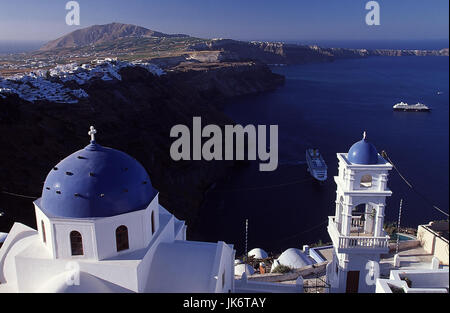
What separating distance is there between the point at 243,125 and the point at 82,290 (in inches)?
2206

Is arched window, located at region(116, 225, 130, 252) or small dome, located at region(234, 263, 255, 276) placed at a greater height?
arched window, located at region(116, 225, 130, 252)

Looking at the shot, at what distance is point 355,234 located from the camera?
14438 mm

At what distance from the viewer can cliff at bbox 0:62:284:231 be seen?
30.2 m

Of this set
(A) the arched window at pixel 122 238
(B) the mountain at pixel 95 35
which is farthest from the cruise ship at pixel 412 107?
(A) the arched window at pixel 122 238

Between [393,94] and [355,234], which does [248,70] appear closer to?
[393,94]

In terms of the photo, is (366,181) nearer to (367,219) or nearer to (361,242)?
(367,219)

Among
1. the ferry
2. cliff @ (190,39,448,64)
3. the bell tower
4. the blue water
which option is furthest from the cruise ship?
cliff @ (190,39,448,64)

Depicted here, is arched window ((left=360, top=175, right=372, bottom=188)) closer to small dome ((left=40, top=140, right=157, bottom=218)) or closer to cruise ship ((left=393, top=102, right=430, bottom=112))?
small dome ((left=40, top=140, right=157, bottom=218))

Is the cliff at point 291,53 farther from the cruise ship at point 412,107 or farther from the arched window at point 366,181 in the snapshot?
the arched window at point 366,181

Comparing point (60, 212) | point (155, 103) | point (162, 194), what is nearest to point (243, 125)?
point (155, 103)

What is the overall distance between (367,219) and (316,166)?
2983 centimetres

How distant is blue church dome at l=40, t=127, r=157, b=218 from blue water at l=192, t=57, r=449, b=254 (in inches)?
824

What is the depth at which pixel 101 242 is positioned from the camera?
1088 centimetres

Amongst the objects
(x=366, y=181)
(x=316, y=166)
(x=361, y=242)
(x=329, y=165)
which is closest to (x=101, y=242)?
(x=361, y=242)
